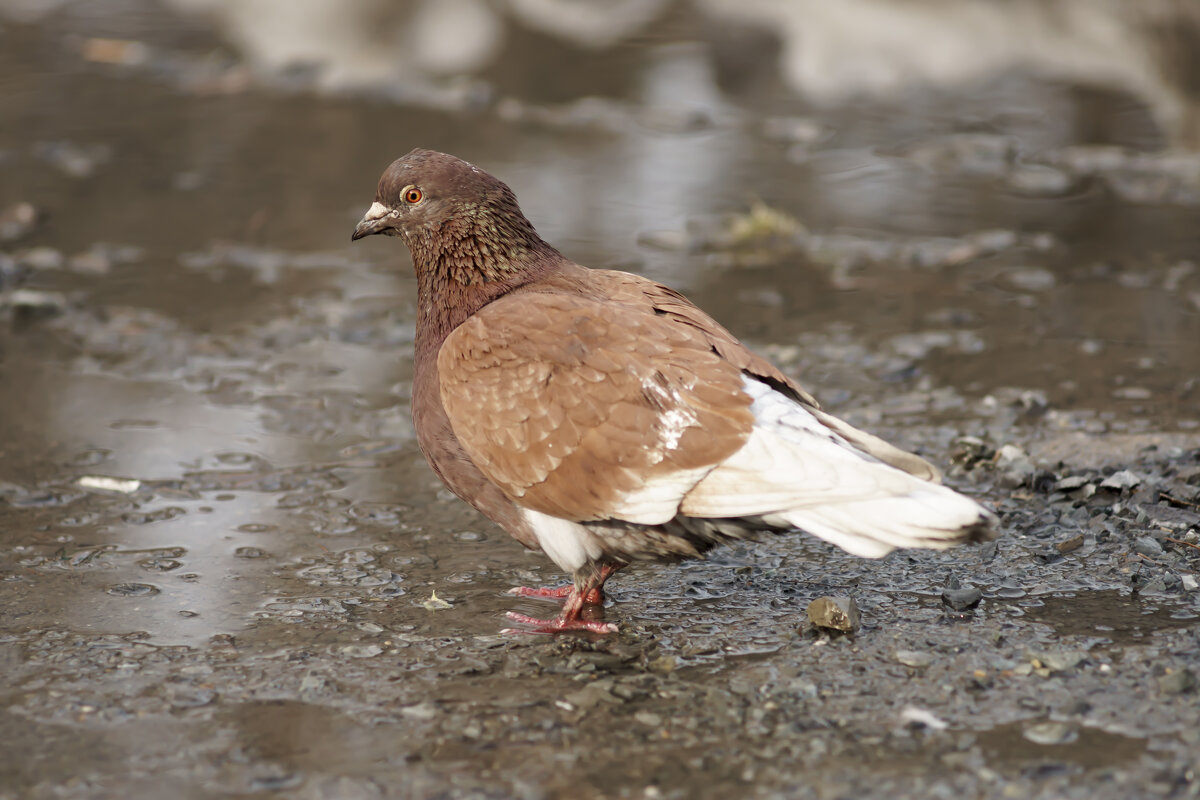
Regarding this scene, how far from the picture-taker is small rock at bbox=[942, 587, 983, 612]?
3928mm

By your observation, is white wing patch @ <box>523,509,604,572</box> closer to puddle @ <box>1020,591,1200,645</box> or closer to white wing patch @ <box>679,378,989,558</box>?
white wing patch @ <box>679,378,989,558</box>

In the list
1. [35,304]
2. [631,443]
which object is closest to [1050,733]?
[631,443]

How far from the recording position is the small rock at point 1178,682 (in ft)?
11.0

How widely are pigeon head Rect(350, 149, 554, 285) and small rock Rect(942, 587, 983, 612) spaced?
1782 millimetres

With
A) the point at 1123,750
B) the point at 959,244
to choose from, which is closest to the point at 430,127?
the point at 959,244

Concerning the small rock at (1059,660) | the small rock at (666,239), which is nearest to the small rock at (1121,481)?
the small rock at (1059,660)

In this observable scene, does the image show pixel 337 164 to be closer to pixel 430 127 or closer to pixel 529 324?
pixel 430 127

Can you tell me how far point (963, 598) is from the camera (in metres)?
3.93

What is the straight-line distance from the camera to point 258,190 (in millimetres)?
8859

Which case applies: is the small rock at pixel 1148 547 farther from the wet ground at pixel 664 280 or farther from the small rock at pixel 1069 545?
the small rock at pixel 1069 545

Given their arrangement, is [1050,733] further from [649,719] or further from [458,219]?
[458,219]

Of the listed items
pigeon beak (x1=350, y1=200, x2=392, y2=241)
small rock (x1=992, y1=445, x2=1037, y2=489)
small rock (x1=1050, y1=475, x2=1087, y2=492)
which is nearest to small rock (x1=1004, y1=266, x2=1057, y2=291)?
small rock (x1=992, y1=445, x2=1037, y2=489)

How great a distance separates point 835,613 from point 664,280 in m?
3.79

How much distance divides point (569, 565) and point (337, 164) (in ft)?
20.3
